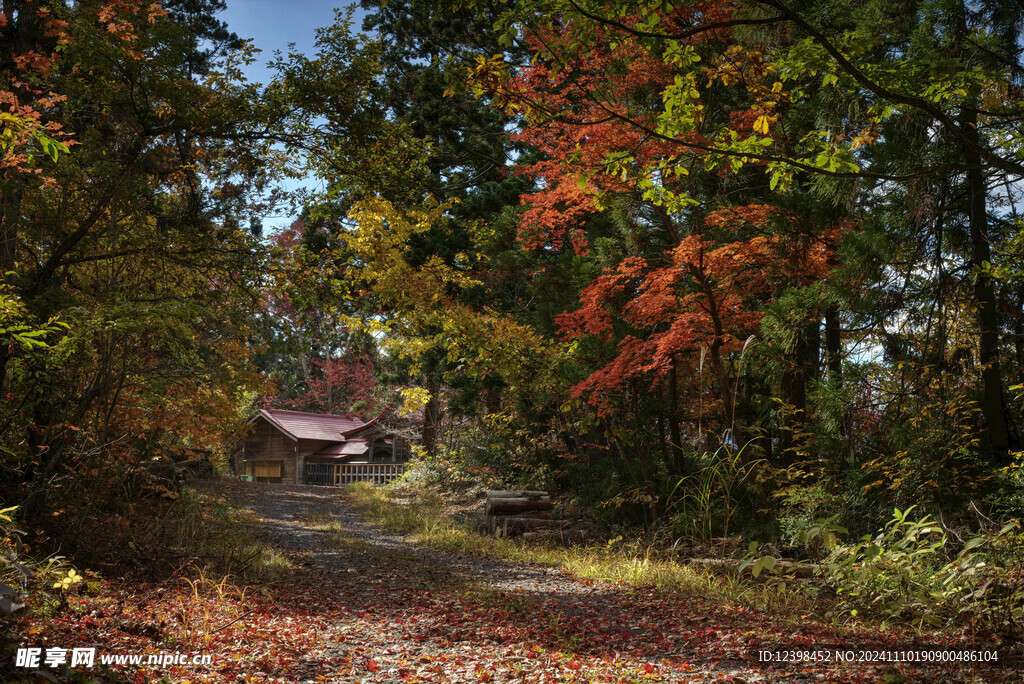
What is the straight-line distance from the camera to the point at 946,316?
601 centimetres

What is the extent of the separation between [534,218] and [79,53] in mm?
5858

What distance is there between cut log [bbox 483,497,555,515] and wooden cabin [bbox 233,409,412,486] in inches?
681

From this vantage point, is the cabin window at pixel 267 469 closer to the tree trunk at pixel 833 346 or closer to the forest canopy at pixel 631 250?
the forest canopy at pixel 631 250

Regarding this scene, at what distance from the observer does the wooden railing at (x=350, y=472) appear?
25.7 meters

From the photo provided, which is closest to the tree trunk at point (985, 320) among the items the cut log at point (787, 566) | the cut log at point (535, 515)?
the cut log at point (787, 566)

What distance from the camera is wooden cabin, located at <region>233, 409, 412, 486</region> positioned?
27.9m

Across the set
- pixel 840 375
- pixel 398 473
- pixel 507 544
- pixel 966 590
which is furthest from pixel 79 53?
pixel 398 473

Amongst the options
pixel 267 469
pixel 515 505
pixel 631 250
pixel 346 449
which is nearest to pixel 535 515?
pixel 515 505

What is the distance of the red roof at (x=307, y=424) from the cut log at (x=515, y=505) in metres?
18.6

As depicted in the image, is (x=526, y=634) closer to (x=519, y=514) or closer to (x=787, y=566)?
(x=787, y=566)

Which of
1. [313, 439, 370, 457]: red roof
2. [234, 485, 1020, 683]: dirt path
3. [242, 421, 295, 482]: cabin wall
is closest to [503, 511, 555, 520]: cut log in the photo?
[234, 485, 1020, 683]: dirt path

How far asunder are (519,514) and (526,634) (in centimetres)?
593

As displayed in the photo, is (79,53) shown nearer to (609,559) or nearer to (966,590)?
(609,559)

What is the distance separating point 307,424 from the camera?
29672 mm
